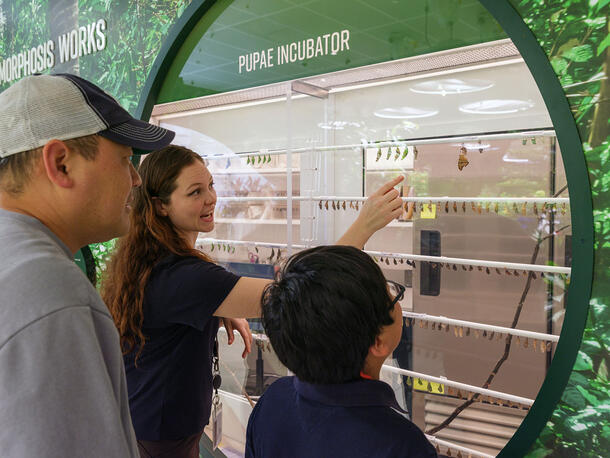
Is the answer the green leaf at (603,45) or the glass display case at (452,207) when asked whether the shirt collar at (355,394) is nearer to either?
the glass display case at (452,207)

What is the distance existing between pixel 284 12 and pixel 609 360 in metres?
1.82

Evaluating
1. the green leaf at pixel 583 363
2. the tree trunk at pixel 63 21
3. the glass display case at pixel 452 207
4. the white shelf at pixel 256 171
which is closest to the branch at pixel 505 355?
the glass display case at pixel 452 207

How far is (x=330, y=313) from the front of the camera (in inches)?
41.2

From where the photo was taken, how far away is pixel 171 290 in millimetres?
1595

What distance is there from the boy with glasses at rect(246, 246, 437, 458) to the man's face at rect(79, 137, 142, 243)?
0.39 m

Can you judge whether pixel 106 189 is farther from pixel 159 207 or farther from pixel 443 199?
pixel 443 199

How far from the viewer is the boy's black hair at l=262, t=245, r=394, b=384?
3.46 feet

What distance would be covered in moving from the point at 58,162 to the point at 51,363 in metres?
0.41

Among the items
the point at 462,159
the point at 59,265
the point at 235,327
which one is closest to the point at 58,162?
the point at 59,265

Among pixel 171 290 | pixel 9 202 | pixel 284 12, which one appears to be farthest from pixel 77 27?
pixel 9 202

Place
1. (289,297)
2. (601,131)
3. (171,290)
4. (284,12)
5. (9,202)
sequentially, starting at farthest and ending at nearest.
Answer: (284,12) < (171,290) < (601,131) < (289,297) < (9,202)

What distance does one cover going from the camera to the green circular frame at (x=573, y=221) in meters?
1.43

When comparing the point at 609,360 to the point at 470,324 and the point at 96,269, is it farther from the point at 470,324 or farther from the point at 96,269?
the point at 96,269

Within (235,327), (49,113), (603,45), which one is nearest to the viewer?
(49,113)
